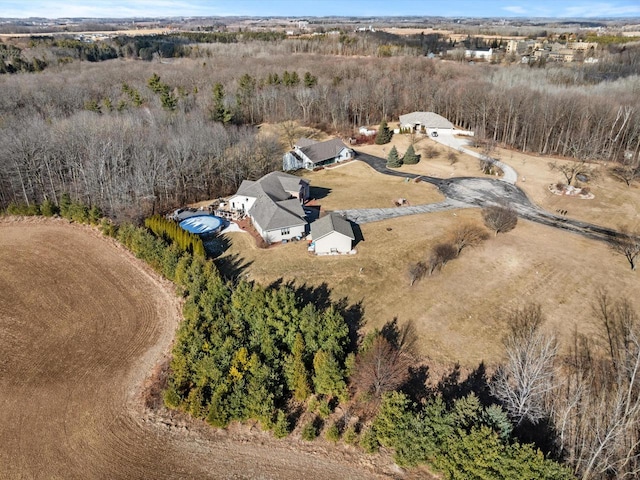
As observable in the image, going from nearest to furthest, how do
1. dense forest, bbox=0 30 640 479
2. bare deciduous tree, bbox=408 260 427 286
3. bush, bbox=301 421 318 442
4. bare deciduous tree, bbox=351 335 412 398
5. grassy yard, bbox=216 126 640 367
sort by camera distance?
dense forest, bbox=0 30 640 479, bush, bbox=301 421 318 442, bare deciduous tree, bbox=351 335 412 398, grassy yard, bbox=216 126 640 367, bare deciduous tree, bbox=408 260 427 286

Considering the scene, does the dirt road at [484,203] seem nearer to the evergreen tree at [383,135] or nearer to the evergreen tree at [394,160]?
the evergreen tree at [394,160]

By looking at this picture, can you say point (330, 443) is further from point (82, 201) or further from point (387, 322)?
point (82, 201)

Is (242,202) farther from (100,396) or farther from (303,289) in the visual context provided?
(100,396)

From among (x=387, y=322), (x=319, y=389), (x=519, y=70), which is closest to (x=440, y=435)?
(x=319, y=389)

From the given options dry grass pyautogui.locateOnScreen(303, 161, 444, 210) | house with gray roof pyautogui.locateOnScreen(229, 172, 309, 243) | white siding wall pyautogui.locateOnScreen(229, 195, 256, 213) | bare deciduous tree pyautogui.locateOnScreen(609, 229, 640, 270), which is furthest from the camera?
dry grass pyautogui.locateOnScreen(303, 161, 444, 210)

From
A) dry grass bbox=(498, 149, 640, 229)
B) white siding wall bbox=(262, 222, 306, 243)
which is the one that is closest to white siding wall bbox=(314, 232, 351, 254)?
white siding wall bbox=(262, 222, 306, 243)

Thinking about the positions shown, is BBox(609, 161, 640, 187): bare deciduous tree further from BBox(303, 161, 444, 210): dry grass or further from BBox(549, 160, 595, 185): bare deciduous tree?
BBox(303, 161, 444, 210): dry grass

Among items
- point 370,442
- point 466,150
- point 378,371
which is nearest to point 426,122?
point 466,150
